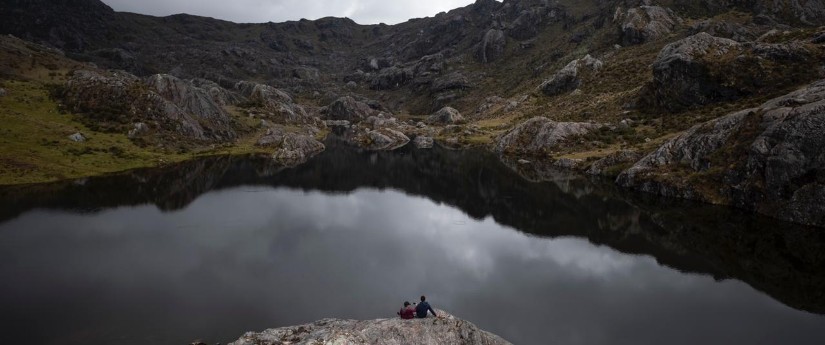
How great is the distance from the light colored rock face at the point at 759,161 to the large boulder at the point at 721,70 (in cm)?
2722

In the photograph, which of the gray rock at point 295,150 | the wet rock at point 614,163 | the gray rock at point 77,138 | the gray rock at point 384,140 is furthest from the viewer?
the gray rock at point 384,140

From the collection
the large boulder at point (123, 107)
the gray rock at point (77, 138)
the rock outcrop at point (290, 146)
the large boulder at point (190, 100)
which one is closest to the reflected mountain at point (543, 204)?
the rock outcrop at point (290, 146)

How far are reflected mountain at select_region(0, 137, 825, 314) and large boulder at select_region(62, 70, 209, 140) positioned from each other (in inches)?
796

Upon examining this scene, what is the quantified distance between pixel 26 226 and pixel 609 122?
13101cm

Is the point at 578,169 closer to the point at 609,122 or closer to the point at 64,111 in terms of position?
the point at 609,122

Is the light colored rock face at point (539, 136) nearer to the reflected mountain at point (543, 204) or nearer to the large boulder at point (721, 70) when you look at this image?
the reflected mountain at point (543, 204)

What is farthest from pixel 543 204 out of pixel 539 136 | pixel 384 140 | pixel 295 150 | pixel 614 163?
pixel 384 140

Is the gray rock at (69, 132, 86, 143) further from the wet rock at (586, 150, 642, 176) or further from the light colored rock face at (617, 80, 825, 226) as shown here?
the light colored rock face at (617, 80, 825, 226)

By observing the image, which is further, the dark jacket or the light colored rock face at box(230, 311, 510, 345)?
the dark jacket

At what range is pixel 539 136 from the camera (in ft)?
440

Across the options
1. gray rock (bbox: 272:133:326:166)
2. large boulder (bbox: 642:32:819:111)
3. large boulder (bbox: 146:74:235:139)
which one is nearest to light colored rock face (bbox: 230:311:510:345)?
gray rock (bbox: 272:133:326:166)

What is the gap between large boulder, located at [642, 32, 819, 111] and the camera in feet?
327

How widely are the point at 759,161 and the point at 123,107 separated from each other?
478 ft

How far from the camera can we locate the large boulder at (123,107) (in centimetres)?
12369
